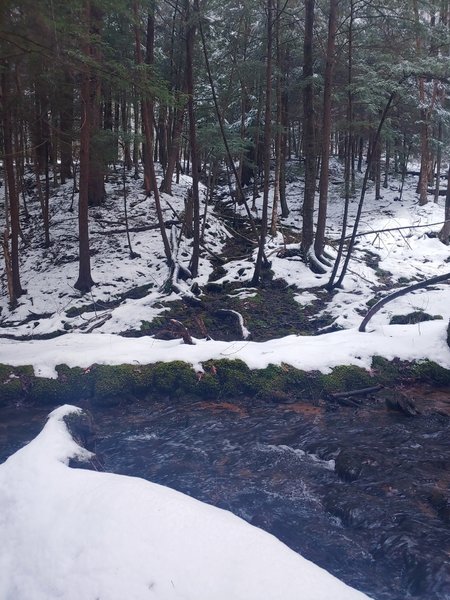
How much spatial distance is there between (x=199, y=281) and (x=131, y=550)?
11747mm

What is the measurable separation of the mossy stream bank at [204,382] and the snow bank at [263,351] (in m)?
0.13

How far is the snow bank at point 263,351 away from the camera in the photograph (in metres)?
7.73

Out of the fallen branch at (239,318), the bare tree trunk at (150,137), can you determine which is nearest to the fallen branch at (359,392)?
the fallen branch at (239,318)

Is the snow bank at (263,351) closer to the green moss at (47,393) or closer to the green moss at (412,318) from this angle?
the green moss at (47,393)

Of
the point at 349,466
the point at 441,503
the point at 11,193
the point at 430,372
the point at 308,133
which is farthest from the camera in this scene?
the point at 308,133

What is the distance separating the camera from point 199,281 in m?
14.6

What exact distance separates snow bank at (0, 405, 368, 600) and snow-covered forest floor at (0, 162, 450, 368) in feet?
17.7

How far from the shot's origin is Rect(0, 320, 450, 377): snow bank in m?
7.73

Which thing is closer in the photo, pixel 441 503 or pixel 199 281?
pixel 441 503

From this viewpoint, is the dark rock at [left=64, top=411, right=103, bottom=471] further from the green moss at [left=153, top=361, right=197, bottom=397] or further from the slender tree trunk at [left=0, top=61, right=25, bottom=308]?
the slender tree trunk at [left=0, top=61, right=25, bottom=308]

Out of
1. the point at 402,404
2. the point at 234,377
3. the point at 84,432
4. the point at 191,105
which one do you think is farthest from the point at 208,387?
the point at 191,105

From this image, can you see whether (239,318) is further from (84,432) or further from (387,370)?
(84,432)

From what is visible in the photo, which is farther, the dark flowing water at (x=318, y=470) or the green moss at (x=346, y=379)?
the green moss at (x=346, y=379)

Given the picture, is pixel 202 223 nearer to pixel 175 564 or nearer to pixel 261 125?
pixel 261 125
